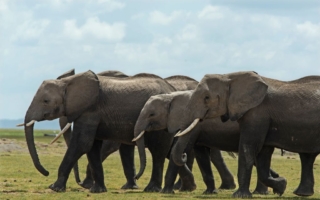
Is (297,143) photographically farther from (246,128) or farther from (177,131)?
(177,131)

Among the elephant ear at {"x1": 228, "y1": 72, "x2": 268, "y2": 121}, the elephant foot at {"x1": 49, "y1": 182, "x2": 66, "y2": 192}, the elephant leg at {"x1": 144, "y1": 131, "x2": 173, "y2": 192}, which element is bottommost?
the elephant foot at {"x1": 49, "y1": 182, "x2": 66, "y2": 192}

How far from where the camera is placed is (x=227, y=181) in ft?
89.4

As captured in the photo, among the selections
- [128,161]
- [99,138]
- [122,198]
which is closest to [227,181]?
[128,161]

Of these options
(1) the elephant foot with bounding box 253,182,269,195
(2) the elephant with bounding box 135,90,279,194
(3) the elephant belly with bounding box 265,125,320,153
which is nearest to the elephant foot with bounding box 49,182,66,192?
(2) the elephant with bounding box 135,90,279,194

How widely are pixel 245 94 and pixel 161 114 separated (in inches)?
94.5

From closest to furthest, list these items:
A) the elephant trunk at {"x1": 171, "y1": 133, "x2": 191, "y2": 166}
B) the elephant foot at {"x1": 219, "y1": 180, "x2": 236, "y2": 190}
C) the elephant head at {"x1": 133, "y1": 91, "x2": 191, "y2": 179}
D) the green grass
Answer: the green grass
the elephant trunk at {"x1": 171, "y1": 133, "x2": 191, "y2": 166}
the elephant head at {"x1": 133, "y1": 91, "x2": 191, "y2": 179}
the elephant foot at {"x1": 219, "y1": 180, "x2": 236, "y2": 190}

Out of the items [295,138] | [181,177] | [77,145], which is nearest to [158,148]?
[181,177]

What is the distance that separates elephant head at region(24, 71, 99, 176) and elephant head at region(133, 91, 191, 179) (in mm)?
1426

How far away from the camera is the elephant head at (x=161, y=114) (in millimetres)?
23438

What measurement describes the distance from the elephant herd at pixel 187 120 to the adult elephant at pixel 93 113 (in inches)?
0.9

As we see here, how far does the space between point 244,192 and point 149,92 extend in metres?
3.98

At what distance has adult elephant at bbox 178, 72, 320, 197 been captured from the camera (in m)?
22.0

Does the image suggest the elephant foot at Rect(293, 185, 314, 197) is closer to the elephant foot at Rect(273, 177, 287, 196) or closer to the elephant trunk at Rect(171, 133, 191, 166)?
the elephant foot at Rect(273, 177, 287, 196)

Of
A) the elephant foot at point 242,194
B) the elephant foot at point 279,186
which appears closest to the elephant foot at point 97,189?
the elephant foot at point 242,194
